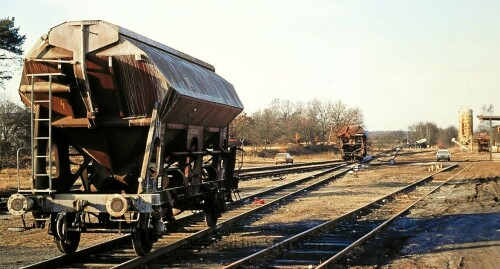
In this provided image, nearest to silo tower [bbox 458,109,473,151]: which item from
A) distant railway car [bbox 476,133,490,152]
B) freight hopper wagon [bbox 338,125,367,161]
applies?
distant railway car [bbox 476,133,490,152]

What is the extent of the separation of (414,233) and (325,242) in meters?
2.82

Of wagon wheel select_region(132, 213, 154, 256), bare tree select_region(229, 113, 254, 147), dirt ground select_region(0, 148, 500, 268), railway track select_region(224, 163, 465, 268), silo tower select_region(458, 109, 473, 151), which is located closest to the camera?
wagon wheel select_region(132, 213, 154, 256)

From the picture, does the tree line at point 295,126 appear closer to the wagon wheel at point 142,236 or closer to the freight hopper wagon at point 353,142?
the freight hopper wagon at point 353,142

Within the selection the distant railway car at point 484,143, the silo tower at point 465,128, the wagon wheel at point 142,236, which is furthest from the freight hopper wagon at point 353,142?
the silo tower at point 465,128

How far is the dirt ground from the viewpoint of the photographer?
10.5 m

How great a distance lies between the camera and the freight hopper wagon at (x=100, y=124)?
32.2 feet

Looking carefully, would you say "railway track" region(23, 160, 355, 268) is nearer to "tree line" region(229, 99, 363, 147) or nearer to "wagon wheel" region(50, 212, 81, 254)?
"wagon wheel" region(50, 212, 81, 254)

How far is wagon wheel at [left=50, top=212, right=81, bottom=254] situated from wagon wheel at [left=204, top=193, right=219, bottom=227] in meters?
3.73

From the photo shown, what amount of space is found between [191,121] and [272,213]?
6344 mm

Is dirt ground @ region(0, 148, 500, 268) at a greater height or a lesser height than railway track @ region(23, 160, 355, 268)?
lesser

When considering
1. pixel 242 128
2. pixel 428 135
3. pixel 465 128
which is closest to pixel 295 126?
pixel 242 128

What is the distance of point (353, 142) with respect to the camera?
→ 2217 inches

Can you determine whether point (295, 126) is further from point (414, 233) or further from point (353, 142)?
point (414, 233)

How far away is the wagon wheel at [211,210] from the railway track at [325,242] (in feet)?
7.38
